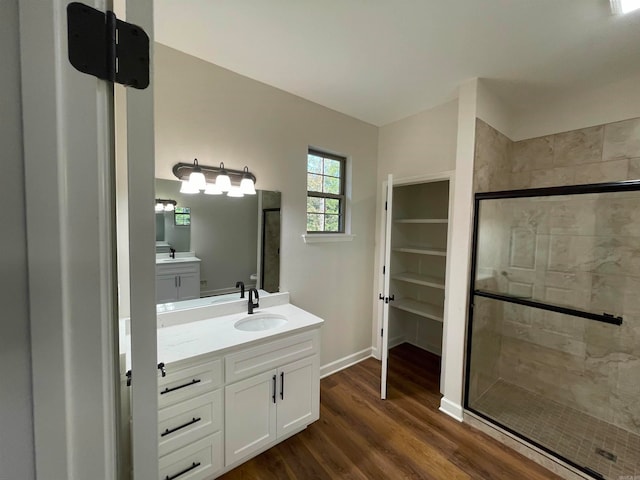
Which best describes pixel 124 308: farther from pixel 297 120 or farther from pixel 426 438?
pixel 426 438

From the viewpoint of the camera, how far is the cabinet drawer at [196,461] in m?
1.37

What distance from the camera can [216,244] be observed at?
2094 mm

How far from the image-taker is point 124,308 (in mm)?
1423

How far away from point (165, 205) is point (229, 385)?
50.8 inches

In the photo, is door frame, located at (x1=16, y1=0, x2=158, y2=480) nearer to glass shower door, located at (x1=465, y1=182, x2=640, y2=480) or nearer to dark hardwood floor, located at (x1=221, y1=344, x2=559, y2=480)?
dark hardwood floor, located at (x1=221, y1=344, x2=559, y2=480)

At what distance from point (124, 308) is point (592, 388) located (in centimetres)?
359

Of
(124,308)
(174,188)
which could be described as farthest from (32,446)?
(174,188)

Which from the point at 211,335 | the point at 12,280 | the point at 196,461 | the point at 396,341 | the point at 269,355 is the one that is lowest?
the point at 396,341

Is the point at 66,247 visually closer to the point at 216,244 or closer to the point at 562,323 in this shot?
the point at 216,244

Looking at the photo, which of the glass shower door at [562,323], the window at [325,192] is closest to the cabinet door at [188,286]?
the window at [325,192]

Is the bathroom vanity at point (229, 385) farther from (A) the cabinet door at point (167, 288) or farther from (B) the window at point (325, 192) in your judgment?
(B) the window at point (325, 192)

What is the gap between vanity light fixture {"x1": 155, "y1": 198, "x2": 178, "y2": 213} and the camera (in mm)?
1814

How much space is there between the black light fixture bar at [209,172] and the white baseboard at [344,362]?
2029 millimetres

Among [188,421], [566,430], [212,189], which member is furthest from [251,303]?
[566,430]
